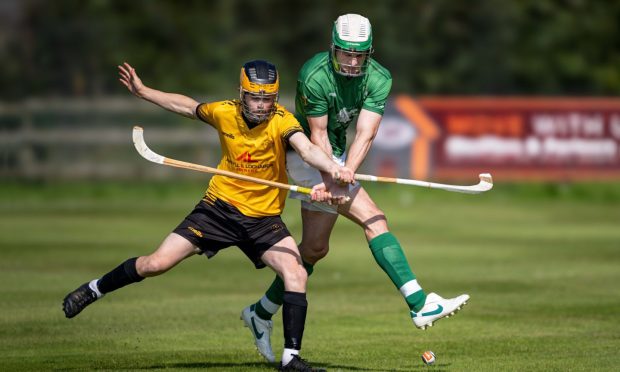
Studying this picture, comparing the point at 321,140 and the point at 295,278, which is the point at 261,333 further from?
the point at 321,140

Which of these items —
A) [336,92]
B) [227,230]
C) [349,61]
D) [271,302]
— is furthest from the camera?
[271,302]

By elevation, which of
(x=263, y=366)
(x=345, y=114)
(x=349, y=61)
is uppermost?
(x=349, y=61)

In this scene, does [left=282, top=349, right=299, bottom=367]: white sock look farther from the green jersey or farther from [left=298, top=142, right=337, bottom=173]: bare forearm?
the green jersey

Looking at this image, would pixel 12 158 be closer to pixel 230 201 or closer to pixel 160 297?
pixel 160 297

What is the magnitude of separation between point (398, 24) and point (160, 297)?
25.4m

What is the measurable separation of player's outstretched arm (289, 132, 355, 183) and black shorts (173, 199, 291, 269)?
592mm

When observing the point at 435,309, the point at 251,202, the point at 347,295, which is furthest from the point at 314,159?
the point at 347,295

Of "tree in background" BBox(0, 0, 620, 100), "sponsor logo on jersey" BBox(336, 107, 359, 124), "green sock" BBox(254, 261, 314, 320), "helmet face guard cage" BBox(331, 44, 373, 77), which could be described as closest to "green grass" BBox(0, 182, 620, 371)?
"green sock" BBox(254, 261, 314, 320)

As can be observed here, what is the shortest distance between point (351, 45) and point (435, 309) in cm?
227

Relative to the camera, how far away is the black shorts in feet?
34.6

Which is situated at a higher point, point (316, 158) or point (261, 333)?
point (316, 158)

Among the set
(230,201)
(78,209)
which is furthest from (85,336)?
(78,209)

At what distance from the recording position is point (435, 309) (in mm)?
10367

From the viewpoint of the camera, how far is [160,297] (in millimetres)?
15438
